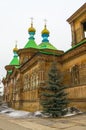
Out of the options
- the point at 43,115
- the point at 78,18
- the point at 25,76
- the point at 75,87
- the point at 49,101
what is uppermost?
the point at 78,18

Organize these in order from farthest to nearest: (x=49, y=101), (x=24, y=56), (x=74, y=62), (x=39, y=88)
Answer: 1. (x=24, y=56)
2. (x=39, y=88)
3. (x=74, y=62)
4. (x=49, y=101)

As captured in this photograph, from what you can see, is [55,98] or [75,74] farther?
[75,74]

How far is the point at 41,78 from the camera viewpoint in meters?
20.9

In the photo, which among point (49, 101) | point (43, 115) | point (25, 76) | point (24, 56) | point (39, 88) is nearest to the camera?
point (49, 101)

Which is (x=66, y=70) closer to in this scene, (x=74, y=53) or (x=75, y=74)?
(x=75, y=74)

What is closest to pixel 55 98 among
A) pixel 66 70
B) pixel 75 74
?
pixel 75 74

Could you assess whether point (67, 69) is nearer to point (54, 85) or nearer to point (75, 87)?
point (75, 87)

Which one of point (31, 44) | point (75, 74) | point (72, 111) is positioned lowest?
point (72, 111)

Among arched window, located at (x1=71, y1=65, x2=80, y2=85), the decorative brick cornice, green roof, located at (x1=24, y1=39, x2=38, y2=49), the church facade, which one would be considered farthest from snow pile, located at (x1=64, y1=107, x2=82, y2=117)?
green roof, located at (x1=24, y1=39, x2=38, y2=49)

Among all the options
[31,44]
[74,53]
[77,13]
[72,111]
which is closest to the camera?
[72,111]

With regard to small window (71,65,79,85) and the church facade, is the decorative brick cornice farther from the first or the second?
small window (71,65,79,85)

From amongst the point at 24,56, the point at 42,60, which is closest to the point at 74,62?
the point at 42,60

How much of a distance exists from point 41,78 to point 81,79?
4.94m

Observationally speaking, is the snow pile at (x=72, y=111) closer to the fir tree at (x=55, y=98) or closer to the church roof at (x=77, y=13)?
the fir tree at (x=55, y=98)
